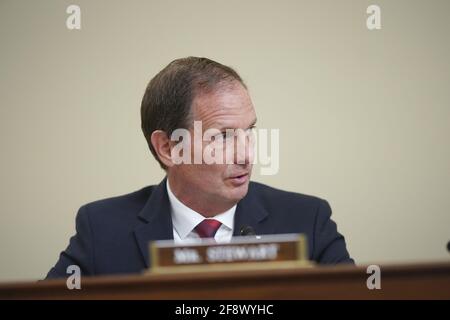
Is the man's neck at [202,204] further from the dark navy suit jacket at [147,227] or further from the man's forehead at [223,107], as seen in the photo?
the man's forehead at [223,107]

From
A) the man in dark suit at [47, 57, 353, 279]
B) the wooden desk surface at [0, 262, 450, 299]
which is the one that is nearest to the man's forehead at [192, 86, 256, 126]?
the man in dark suit at [47, 57, 353, 279]

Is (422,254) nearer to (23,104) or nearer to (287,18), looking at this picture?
(287,18)

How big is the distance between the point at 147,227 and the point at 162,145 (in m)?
0.28

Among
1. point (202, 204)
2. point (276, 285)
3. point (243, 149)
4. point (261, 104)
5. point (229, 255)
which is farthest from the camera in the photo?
point (261, 104)

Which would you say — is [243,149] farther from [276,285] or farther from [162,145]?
[276,285]

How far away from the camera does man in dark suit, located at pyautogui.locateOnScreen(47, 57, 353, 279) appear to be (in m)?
1.69

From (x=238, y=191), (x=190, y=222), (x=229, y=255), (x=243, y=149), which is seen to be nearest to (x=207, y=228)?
(x=190, y=222)

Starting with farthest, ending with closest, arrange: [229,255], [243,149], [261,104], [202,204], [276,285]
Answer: [261,104], [202,204], [243,149], [229,255], [276,285]

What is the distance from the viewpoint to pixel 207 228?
1.74 metres

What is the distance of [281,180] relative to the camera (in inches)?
86.7

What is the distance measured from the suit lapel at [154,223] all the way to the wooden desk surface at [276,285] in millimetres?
665

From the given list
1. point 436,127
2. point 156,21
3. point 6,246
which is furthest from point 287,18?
point 6,246
